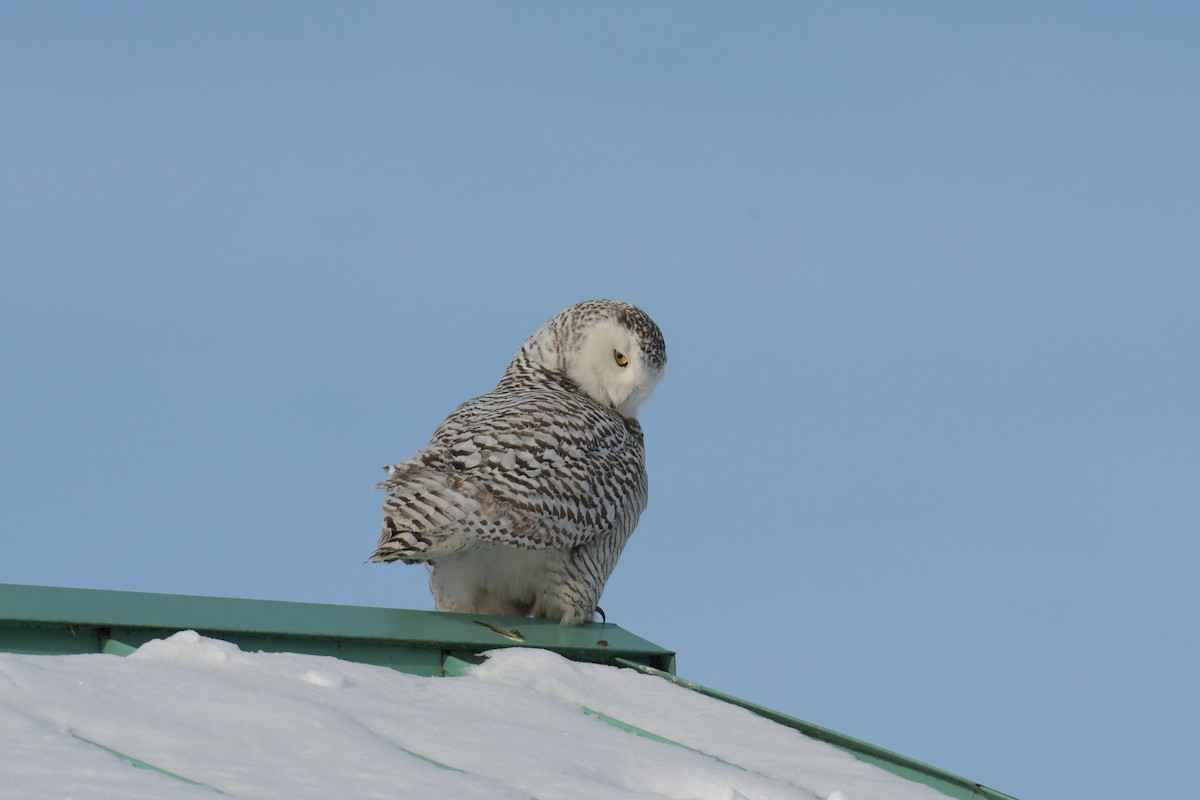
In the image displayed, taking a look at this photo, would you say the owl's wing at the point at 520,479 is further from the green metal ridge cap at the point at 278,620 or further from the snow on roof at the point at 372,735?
the snow on roof at the point at 372,735

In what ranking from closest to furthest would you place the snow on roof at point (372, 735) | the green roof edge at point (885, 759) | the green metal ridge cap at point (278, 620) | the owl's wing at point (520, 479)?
1. the snow on roof at point (372, 735)
2. the green roof edge at point (885, 759)
3. the green metal ridge cap at point (278, 620)
4. the owl's wing at point (520, 479)

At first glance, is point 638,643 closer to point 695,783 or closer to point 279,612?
point 279,612

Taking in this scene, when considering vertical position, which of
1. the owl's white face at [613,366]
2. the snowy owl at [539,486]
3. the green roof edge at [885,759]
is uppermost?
the owl's white face at [613,366]

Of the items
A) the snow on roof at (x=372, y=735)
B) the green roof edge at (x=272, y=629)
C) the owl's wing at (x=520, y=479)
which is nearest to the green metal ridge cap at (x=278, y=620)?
the green roof edge at (x=272, y=629)

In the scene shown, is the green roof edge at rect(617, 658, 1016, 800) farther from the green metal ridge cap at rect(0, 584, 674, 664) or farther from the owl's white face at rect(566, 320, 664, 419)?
the owl's white face at rect(566, 320, 664, 419)

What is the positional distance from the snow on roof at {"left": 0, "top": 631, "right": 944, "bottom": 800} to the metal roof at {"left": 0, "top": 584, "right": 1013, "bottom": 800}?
141mm

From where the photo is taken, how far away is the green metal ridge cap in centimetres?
461

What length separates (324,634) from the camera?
4785 millimetres

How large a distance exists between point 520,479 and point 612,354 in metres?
1.66

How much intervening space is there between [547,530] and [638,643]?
3.19ft

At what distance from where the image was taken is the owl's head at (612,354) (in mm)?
7777

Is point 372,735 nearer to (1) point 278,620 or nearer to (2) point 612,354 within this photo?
(1) point 278,620

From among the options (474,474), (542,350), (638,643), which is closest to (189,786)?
(638,643)

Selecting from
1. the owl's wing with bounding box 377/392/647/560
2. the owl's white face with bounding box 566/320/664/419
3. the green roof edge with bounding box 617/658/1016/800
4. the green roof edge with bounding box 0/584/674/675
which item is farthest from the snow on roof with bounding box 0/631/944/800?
the owl's white face with bounding box 566/320/664/419
